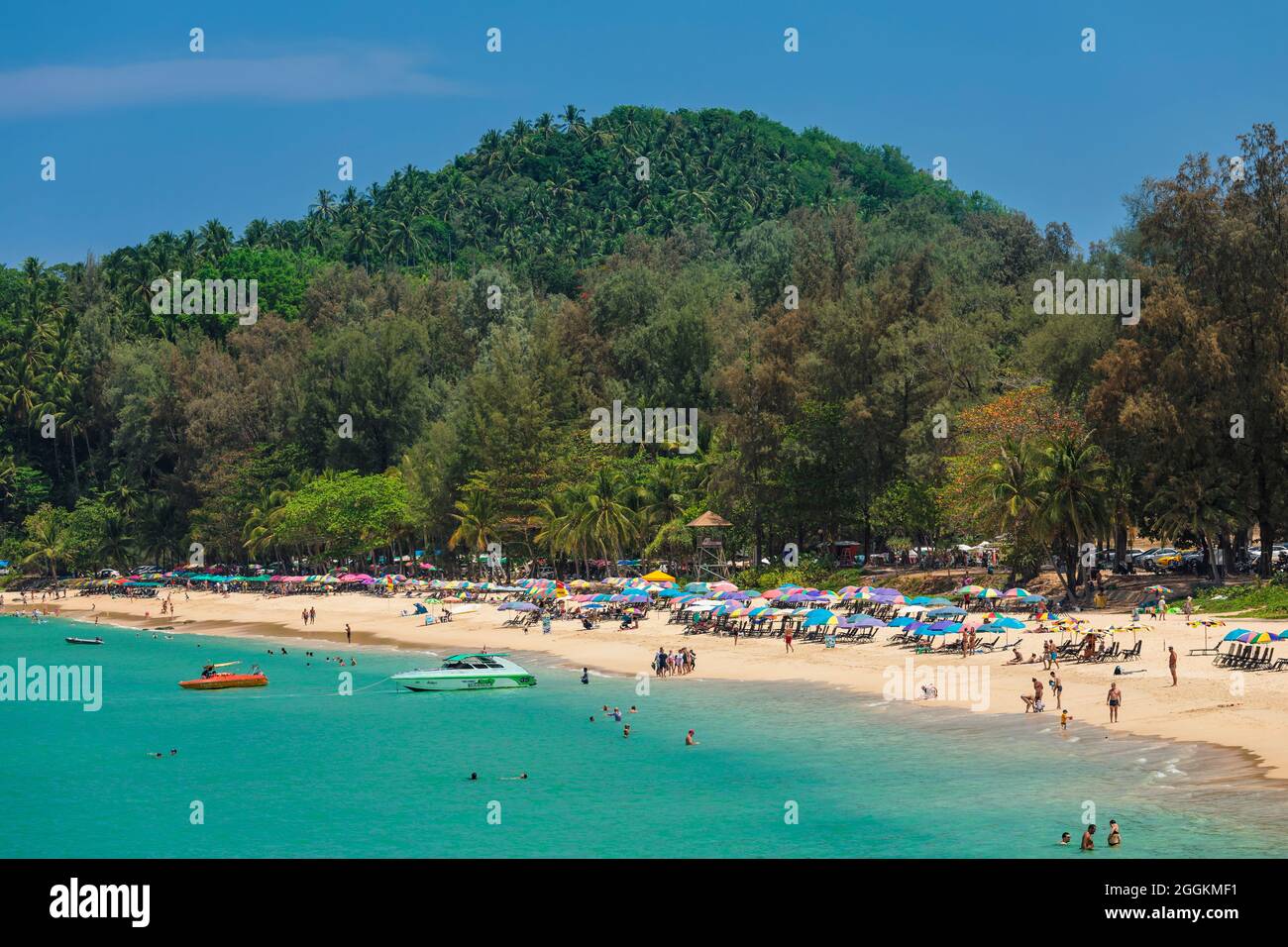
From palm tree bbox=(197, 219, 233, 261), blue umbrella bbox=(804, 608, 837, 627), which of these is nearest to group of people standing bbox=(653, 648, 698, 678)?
blue umbrella bbox=(804, 608, 837, 627)

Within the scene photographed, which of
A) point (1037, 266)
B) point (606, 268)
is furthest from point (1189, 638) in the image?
point (606, 268)

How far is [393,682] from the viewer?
5884 cm

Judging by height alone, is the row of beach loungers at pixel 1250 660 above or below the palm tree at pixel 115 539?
below

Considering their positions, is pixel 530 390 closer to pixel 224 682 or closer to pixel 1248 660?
pixel 224 682

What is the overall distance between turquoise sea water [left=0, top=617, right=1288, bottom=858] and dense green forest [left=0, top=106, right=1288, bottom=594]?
2310cm

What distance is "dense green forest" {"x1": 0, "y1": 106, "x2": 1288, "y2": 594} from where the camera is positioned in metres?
58.7

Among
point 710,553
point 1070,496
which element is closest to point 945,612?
point 1070,496

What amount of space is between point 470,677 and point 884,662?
18095 millimetres

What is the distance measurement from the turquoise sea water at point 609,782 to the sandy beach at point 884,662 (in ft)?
6.15

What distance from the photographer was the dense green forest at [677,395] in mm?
58688

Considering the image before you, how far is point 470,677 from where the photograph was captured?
56.6 m

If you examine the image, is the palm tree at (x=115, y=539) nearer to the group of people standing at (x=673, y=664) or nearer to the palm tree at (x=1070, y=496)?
the group of people standing at (x=673, y=664)

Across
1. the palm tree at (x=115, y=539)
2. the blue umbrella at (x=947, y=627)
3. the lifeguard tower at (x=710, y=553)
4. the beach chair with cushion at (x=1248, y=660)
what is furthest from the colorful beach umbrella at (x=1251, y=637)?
the palm tree at (x=115, y=539)

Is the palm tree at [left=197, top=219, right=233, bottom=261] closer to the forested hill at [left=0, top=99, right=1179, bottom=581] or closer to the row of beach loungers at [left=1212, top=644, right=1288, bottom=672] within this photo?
the forested hill at [left=0, top=99, right=1179, bottom=581]
